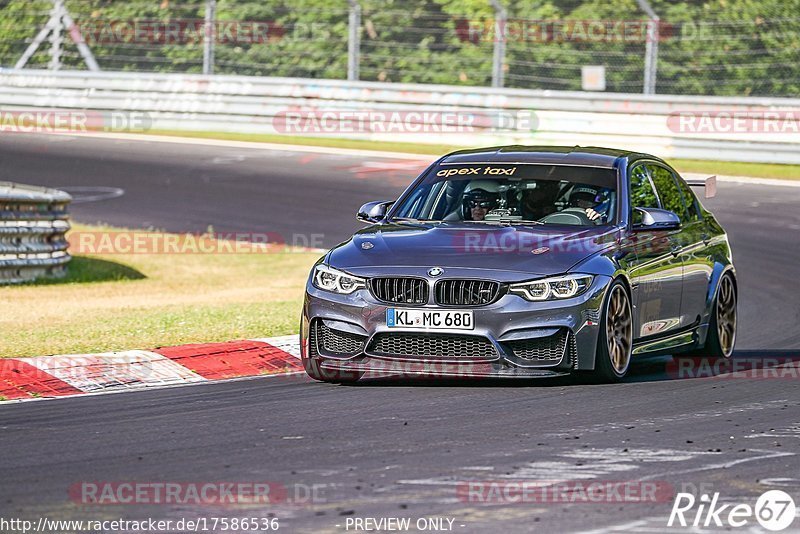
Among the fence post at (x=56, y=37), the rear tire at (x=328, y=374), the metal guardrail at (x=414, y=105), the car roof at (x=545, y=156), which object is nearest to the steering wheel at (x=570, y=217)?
the car roof at (x=545, y=156)

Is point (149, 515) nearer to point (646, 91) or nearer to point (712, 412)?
point (712, 412)

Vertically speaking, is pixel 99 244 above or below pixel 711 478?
below

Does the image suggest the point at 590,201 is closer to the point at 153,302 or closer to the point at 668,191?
the point at 668,191

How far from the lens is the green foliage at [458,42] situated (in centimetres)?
2592

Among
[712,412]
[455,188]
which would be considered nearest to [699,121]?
[455,188]

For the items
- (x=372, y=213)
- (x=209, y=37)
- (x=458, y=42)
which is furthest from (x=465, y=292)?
(x=209, y=37)

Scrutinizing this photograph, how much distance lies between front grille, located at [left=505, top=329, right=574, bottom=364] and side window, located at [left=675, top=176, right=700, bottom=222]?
99.8 inches

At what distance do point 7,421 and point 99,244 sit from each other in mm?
11787

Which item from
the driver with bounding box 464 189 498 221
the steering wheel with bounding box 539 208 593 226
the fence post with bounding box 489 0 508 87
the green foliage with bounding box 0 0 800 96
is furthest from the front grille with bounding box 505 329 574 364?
the fence post with bounding box 489 0 508 87

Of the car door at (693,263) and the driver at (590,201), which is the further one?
the car door at (693,263)

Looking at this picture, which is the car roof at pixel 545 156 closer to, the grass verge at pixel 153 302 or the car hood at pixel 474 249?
the car hood at pixel 474 249

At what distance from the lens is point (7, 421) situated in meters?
7.95

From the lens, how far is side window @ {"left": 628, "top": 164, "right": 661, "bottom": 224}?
1042 cm

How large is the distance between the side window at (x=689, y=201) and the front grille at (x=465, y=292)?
2689 millimetres
